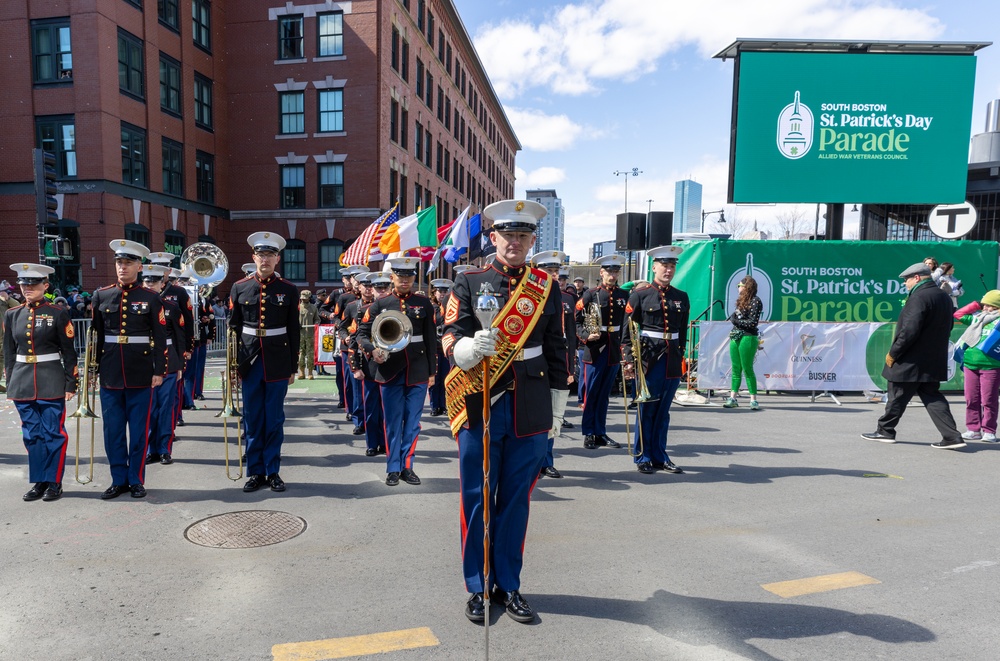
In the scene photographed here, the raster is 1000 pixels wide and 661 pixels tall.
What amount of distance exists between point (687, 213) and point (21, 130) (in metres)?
187

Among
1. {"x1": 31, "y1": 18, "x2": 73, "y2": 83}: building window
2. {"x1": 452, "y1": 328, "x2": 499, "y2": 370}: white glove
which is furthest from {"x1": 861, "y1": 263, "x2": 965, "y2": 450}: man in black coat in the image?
{"x1": 31, "y1": 18, "x2": 73, "y2": 83}: building window

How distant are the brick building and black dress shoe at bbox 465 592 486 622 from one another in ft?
A: 68.4

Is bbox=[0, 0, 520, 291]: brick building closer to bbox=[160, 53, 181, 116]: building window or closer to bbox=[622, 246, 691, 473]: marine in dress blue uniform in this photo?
bbox=[160, 53, 181, 116]: building window

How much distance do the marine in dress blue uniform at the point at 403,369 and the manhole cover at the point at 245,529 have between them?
125 cm

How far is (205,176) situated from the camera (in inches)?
1088

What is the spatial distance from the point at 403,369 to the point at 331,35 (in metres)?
25.8

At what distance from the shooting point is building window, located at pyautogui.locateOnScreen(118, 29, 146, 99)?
2200 cm

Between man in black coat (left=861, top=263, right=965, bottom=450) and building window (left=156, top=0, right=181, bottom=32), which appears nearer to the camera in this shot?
man in black coat (left=861, top=263, right=965, bottom=450)

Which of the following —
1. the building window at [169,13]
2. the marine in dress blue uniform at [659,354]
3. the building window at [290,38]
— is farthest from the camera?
the building window at [290,38]

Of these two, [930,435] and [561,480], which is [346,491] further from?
[930,435]

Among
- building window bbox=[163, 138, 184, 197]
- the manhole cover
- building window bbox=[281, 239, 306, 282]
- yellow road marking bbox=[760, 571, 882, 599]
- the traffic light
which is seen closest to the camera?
yellow road marking bbox=[760, 571, 882, 599]

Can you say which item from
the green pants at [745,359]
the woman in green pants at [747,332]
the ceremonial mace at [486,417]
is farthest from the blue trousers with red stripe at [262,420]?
the green pants at [745,359]

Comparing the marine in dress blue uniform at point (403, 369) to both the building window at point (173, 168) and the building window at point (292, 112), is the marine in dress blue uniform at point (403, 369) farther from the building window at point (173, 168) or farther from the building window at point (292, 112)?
the building window at point (292, 112)

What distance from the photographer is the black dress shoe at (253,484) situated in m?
6.05
